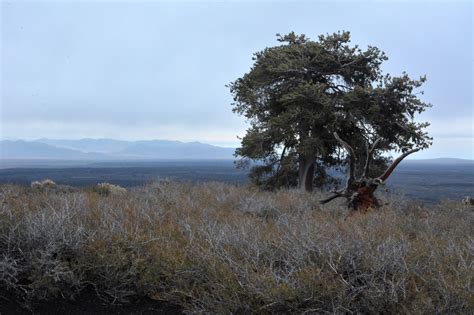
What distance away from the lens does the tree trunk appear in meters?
16.7

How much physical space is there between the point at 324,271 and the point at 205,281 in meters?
1.14

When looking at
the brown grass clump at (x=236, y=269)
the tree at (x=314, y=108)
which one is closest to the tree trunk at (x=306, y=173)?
the tree at (x=314, y=108)

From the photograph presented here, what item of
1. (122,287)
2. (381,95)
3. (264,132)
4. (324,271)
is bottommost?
(122,287)

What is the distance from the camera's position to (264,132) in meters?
16.2

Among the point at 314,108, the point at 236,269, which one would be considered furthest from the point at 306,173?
the point at 236,269

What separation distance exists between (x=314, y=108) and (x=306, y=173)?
9.23ft

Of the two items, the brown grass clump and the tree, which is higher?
the tree

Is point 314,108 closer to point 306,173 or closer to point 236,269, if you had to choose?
point 306,173

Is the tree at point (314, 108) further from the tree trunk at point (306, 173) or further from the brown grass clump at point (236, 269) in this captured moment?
the brown grass clump at point (236, 269)

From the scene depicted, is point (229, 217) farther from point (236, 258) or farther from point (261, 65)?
point (261, 65)

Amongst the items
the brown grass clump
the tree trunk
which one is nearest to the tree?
the tree trunk

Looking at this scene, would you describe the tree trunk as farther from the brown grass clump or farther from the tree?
the brown grass clump

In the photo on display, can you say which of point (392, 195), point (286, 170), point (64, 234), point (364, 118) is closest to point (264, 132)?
point (286, 170)

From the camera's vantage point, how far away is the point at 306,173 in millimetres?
16938
